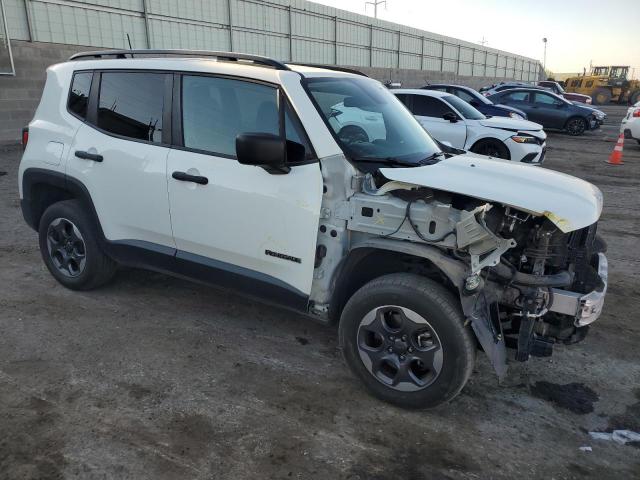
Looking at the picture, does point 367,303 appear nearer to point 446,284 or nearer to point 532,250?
point 446,284

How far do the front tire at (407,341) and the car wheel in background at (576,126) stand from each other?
1816cm

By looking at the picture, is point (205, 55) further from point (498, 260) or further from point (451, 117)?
point (451, 117)

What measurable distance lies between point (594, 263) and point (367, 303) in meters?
1.60

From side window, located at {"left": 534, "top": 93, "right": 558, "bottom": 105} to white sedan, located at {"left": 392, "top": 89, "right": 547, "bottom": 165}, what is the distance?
8.75 meters

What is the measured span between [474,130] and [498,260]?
8.24 meters

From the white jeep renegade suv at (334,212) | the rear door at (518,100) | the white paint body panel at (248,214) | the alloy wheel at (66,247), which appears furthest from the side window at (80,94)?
the rear door at (518,100)

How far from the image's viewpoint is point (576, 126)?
1841 centimetres

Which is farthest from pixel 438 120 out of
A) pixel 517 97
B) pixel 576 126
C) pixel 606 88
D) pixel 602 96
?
pixel 606 88

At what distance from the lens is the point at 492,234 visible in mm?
2660

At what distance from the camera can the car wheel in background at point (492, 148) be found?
10.3m

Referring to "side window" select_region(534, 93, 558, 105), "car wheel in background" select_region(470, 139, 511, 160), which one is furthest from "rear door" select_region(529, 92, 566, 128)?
"car wheel in background" select_region(470, 139, 511, 160)

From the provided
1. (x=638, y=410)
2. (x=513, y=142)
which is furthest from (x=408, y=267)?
(x=513, y=142)

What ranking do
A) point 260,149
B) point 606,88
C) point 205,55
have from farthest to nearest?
point 606,88, point 205,55, point 260,149

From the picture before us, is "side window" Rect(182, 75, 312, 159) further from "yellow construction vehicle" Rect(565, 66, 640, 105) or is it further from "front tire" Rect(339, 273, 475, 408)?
"yellow construction vehicle" Rect(565, 66, 640, 105)
